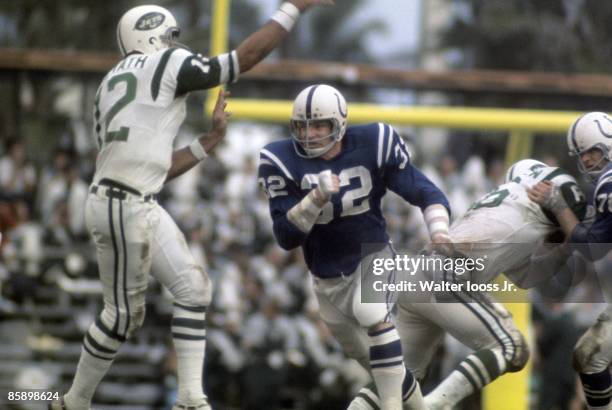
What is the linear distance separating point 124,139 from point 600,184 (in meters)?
2.60

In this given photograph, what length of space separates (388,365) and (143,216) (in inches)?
61.1

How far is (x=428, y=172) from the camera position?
14.8 meters

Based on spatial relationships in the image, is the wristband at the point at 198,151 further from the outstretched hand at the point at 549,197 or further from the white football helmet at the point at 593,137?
the white football helmet at the point at 593,137

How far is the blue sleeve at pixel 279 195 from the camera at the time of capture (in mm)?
7953

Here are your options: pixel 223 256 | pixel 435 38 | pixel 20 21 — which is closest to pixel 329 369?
pixel 223 256

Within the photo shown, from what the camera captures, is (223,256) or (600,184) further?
(223,256)

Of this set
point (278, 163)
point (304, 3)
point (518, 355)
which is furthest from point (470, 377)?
point (304, 3)

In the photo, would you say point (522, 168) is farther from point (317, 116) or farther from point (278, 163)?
point (278, 163)

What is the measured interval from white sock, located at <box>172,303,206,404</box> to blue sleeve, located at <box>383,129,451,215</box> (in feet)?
4.17

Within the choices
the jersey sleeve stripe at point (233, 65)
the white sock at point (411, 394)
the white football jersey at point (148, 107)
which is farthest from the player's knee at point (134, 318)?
the white sock at point (411, 394)

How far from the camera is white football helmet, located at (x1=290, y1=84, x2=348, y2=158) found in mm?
8023

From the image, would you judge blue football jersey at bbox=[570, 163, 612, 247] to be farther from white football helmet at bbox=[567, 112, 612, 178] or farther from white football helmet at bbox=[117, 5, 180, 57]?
white football helmet at bbox=[117, 5, 180, 57]

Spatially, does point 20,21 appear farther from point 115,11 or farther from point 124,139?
point 124,139

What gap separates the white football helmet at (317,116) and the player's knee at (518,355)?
156 cm
